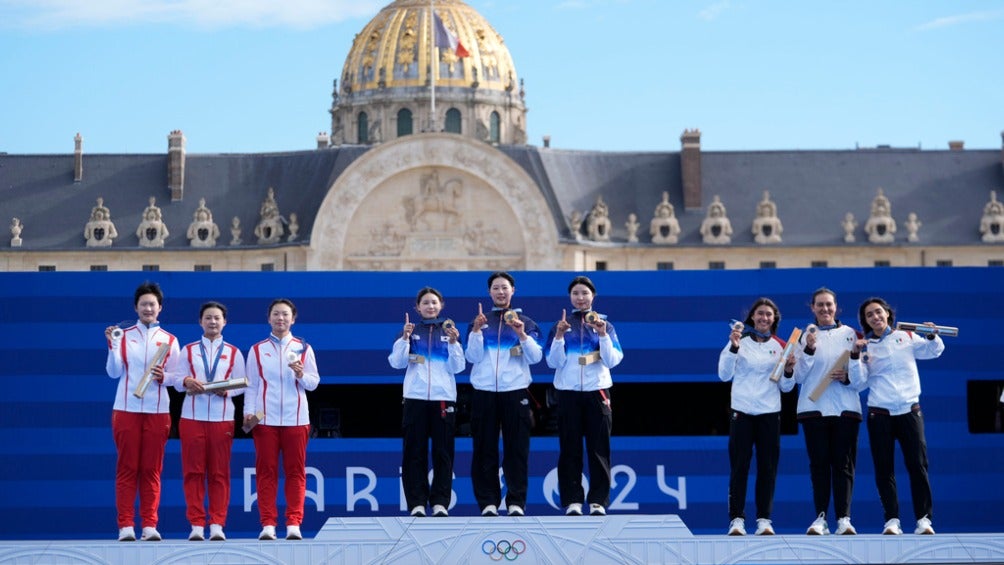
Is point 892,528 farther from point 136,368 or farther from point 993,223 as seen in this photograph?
point 993,223

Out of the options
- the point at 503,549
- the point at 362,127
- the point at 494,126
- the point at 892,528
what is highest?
the point at 494,126

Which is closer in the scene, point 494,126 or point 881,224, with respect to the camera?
point 881,224

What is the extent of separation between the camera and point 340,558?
18.7 meters

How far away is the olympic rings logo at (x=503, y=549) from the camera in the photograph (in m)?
18.7

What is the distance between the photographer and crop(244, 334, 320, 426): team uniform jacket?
19.6 metres

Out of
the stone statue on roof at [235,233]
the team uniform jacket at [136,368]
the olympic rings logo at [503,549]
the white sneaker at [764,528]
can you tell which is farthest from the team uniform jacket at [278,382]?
the stone statue on roof at [235,233]

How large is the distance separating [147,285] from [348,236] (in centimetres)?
6116

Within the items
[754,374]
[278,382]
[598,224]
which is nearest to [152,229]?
[598,224]

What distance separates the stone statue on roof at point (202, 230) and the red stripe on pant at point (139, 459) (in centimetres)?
6482

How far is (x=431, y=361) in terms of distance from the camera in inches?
794

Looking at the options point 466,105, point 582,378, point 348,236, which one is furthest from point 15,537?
point 466,105

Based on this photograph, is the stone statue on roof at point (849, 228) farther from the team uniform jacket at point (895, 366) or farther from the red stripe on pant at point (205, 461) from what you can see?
the red stripe on pant at point (205, 461)

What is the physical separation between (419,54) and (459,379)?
314 ft

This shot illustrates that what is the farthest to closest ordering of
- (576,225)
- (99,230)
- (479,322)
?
(99,230)
(576,225)
(479,322)
